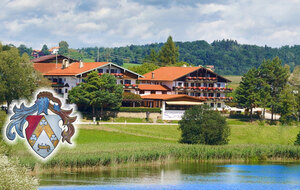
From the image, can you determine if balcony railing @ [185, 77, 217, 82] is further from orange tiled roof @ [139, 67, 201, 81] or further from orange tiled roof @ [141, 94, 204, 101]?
orange tiled roof @ [141, 94, 204, 101]

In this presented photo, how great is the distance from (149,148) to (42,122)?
55.9 feet

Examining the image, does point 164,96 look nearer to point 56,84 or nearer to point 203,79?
point 203,79

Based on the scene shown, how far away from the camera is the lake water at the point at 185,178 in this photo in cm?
5403

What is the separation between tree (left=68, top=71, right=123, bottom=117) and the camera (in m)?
95.4

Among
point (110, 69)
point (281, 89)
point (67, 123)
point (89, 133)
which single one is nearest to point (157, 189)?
point (67, 123)

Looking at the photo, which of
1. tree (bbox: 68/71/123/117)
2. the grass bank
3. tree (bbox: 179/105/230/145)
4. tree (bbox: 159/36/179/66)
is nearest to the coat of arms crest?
the grass bank

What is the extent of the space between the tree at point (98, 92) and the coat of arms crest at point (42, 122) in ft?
133

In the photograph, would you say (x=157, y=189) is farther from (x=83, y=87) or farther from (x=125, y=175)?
(x=83, y=87)

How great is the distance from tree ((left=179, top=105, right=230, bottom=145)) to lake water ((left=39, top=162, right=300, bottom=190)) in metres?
7.16

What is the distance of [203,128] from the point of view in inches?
2931

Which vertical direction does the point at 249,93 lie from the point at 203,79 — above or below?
below

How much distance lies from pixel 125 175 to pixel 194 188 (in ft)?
24.3

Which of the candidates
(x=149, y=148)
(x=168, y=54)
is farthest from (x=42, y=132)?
(x=168, y=54)

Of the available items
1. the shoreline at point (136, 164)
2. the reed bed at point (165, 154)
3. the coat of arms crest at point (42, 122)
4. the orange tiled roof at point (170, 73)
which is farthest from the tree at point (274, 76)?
the coat of arms crest at point (42, 122)
